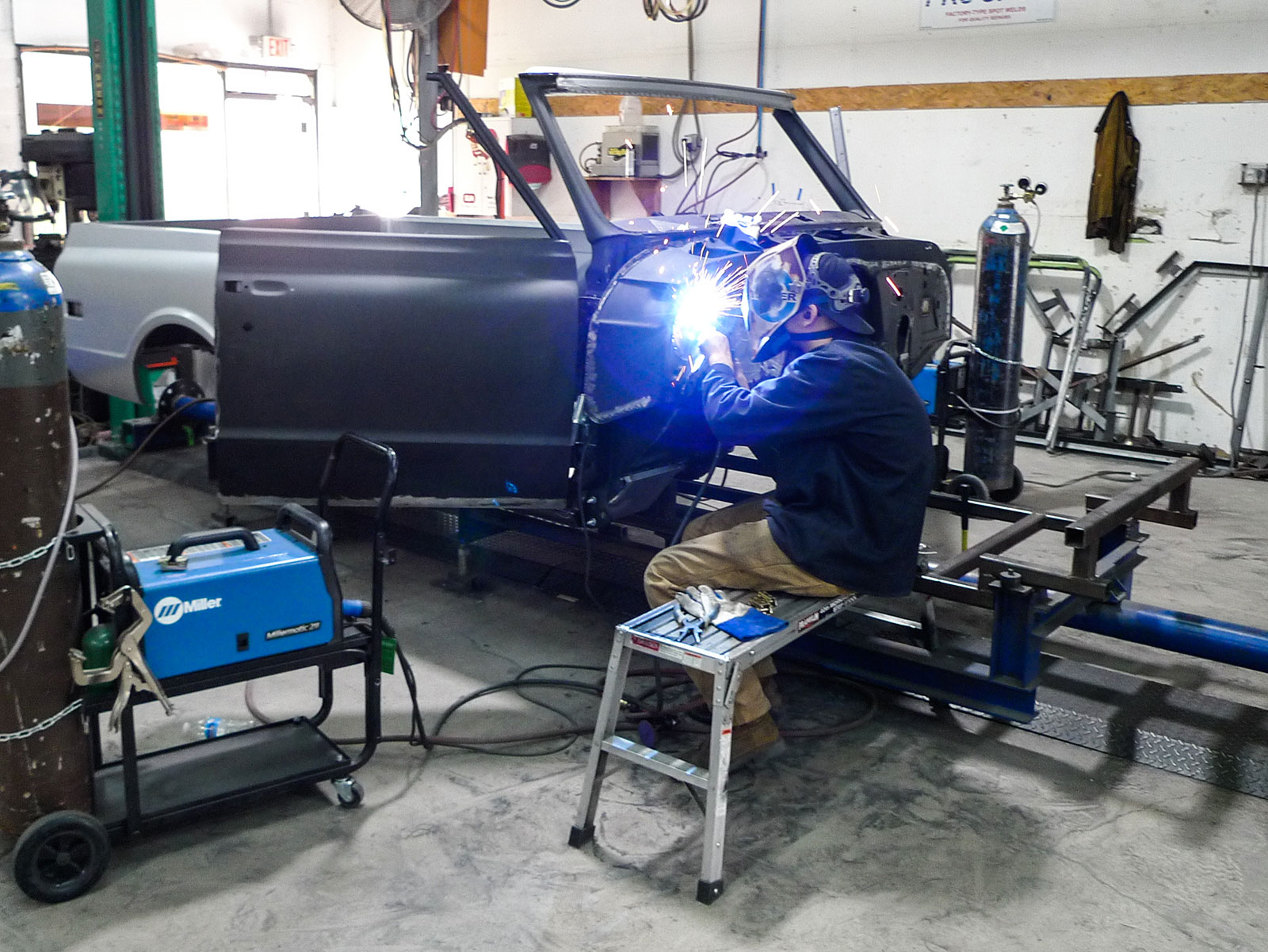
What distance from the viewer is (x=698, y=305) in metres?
3.62

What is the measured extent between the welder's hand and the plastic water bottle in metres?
1.75

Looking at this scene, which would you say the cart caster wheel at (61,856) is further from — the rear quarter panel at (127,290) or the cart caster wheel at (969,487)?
the cart caster wheel at (969,487)

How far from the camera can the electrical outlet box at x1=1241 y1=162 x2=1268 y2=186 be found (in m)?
7.14

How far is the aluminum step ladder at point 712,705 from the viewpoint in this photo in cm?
262

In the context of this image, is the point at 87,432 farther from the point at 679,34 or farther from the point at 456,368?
the point at 679,34

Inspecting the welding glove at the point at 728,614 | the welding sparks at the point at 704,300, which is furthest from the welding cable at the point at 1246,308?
the welding glove at the point at 728,614

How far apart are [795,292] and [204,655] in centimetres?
177

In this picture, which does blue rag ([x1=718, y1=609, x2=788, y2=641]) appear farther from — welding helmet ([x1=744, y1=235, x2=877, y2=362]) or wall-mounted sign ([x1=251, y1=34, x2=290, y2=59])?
wall-mounted sign ([x1=251, y1=34, x2=290, y2=59])

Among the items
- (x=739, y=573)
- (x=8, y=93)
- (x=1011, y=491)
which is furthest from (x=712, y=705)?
(x=8, y=93)

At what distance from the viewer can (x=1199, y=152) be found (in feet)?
24.4

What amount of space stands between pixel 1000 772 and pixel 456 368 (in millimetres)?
2193

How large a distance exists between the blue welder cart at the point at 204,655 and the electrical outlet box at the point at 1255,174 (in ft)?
21.3

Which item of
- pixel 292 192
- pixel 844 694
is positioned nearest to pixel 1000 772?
pixel 844 694

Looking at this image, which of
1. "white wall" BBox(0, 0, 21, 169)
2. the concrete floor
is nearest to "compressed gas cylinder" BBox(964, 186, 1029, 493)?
the concrete floor
